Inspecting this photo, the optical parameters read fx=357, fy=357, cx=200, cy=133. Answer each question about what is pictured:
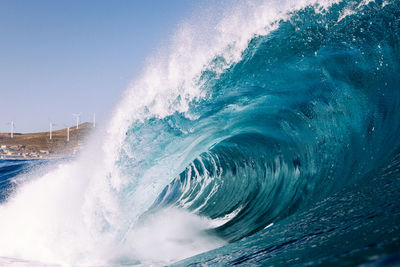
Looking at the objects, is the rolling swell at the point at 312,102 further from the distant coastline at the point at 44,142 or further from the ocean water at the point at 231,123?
the distant coastline at the point at 44,142

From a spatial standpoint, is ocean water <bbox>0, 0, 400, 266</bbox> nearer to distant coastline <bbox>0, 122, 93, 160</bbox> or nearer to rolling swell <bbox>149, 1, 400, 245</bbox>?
rolling swell <bbox>149, 1, 400, 245</bbox>

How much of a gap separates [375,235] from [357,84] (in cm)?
412

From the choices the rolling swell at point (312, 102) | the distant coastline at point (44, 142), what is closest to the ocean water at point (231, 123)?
the rolling swell at point (312, 102)

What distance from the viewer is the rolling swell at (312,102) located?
16.2ft

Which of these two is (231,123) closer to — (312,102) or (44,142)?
(312,102)

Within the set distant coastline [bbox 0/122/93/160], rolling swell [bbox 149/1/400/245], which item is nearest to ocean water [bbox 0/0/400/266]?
rolling swell [bbox 149/1/400/245]

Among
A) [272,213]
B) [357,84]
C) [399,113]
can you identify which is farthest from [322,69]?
[272,213]

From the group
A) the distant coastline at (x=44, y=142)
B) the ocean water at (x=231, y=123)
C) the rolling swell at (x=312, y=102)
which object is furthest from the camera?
the distant coastline at (x=44, y=142)

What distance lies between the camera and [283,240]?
2.82 metres

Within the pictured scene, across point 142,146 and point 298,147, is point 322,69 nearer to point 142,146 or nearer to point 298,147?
point 298,147

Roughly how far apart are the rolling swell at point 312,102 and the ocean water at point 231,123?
0.02 meters

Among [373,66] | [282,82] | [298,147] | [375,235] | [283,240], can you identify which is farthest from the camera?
[298,147]

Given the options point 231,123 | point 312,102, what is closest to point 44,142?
point 231,123

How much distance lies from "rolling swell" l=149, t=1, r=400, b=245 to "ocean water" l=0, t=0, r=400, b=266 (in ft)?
0.06
